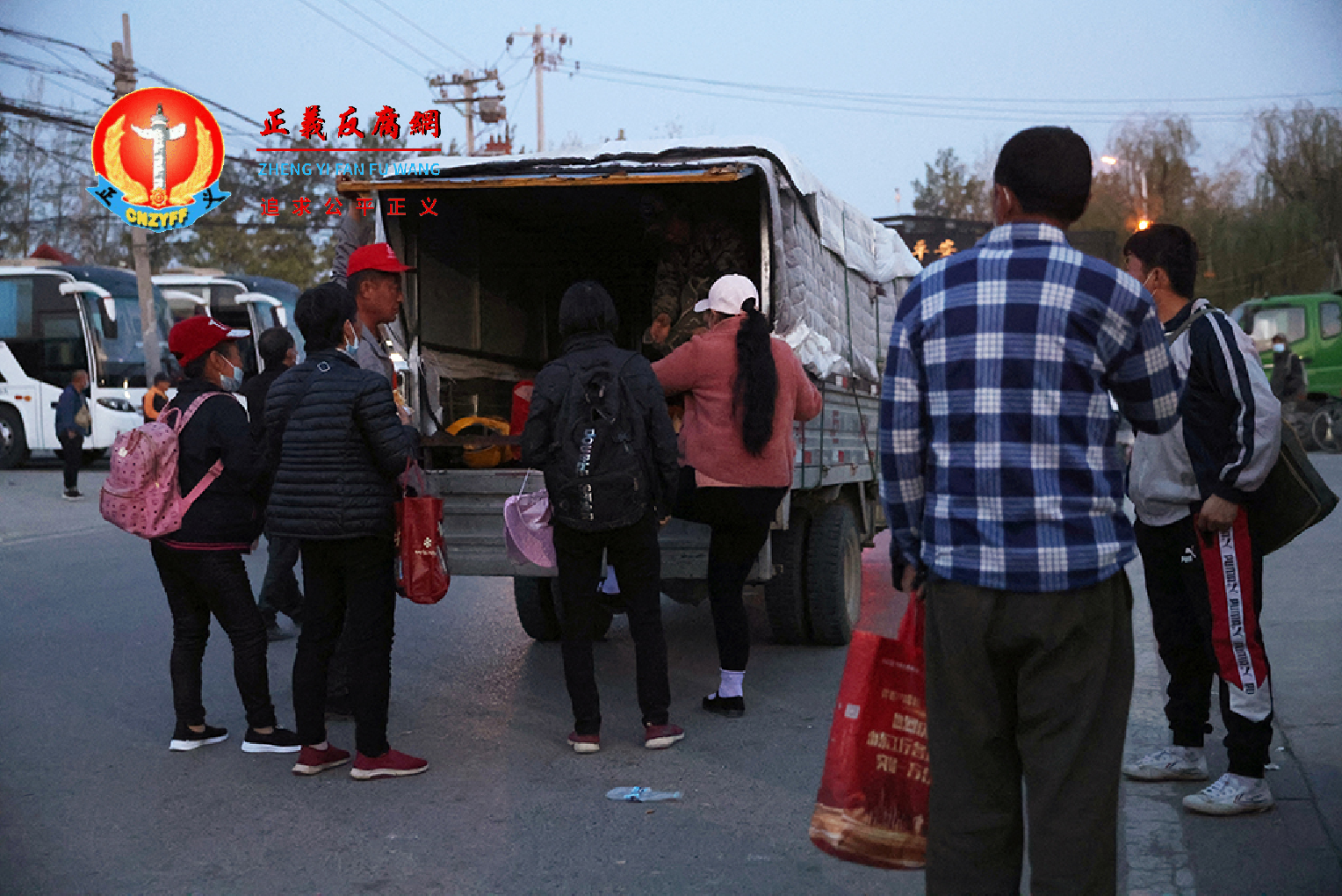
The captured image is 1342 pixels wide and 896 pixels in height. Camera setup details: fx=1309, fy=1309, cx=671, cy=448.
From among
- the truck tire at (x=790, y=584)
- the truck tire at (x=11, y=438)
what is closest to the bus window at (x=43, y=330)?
the truck tire at (x=11, y=438)

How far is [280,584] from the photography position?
25.0ft

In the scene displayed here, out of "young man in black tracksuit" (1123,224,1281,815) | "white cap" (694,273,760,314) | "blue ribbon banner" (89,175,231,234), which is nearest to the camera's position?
"young man in black tracksuit" (1123,224,1281,815)

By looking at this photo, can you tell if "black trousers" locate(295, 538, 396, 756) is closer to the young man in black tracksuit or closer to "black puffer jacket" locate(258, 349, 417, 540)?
"black puffer jacket" locate(258, 349, 417, 540)

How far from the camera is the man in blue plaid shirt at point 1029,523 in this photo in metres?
2.61

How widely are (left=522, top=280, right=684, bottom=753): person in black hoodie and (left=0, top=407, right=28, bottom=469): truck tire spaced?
2045cm

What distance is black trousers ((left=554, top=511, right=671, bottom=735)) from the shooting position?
16.9 feet

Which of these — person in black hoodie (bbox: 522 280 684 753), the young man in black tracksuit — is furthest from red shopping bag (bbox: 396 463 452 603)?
the young man in black tracksuit

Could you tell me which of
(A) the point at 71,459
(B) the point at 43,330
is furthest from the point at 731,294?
(B) the point at 43,330

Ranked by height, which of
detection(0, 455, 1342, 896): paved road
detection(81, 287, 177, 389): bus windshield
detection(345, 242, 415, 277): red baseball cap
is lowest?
detection(0, 455, 1342, 896): paved road

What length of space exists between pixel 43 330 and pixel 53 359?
61 cm

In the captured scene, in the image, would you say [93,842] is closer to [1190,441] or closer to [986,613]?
[986,613]

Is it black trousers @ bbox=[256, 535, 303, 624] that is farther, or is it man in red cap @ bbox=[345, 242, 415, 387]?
black trousers @ bbox=[256, 535, 303, 624]

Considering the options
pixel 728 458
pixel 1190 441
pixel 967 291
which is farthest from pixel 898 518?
pixel 728 458

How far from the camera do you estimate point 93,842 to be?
4.24 metres
